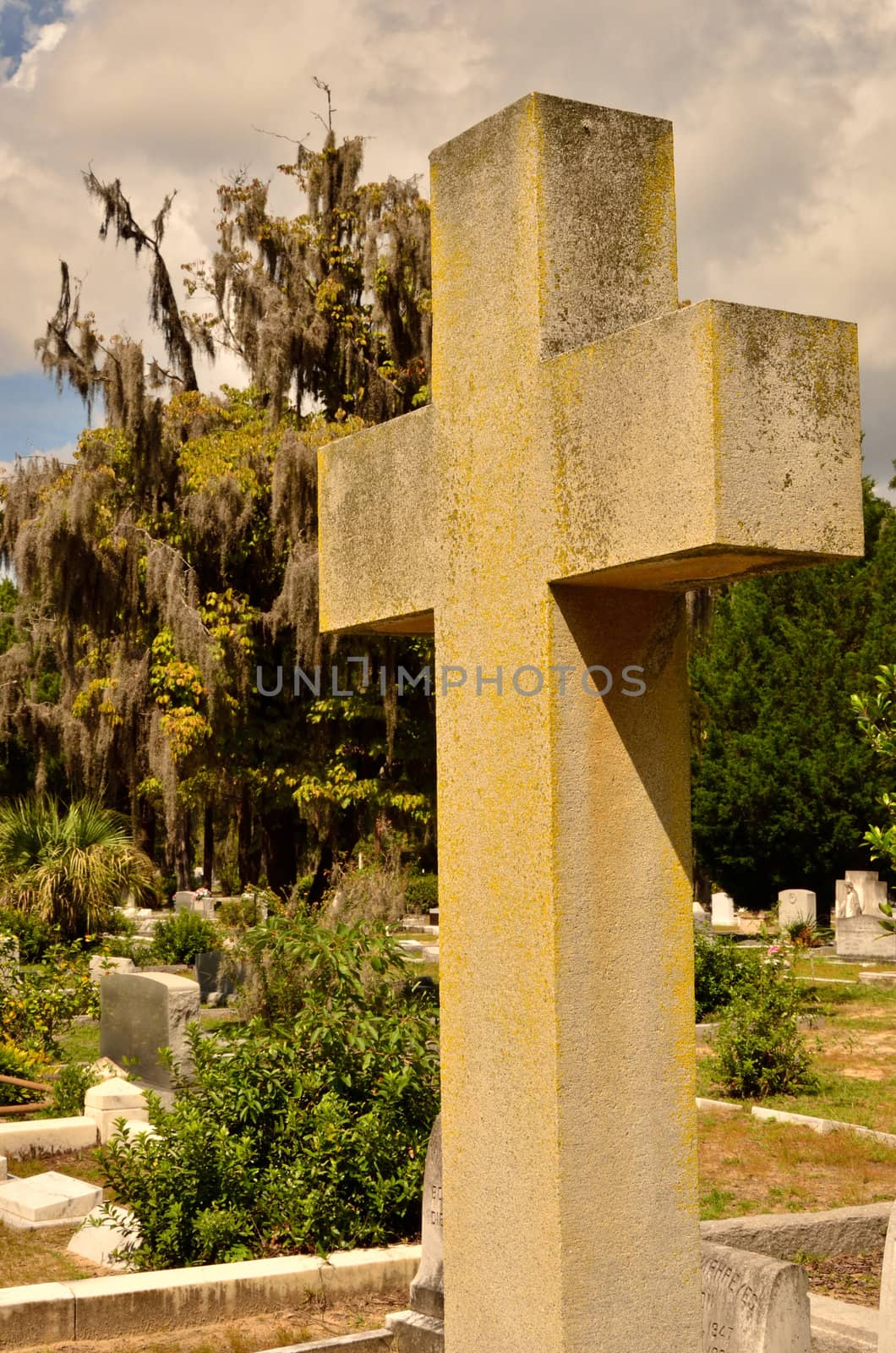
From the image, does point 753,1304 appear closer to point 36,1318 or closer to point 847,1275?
point 847,1275

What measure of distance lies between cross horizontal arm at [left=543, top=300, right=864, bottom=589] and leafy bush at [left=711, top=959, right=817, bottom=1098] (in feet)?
28.5

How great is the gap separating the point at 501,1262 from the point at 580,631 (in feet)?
4.42

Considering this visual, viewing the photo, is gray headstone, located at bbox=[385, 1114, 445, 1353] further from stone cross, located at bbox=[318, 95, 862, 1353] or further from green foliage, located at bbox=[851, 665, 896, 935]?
green foliage, located at bbox=[851, 665, 896, 935]

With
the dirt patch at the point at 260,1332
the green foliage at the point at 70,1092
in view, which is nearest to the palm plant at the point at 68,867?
the green foliage at the point at 70,1092

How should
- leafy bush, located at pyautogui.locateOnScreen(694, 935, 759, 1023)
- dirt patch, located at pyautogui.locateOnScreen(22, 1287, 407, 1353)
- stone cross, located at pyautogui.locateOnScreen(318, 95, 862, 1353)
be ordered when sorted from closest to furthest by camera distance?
stone cross, located at pyautogui.locateOnScreen(318, 95, 862, 1353) → dirt patch, located at pyautogui.locateOnScreen(22, 1287, 407, 1353) → leafy bush, located at pyautogui.locateOnScreen(694, 935, 759, 1023)

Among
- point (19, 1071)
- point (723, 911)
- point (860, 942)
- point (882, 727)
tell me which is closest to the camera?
point (882, 727)

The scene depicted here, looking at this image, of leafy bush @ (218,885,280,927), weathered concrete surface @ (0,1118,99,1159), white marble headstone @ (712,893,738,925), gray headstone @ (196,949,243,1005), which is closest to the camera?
weathered concrete surface @ (0,1118,99,1159)

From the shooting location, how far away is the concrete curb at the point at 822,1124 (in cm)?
891

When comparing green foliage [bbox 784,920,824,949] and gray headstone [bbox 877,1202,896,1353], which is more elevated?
gray headstone [bbox 877,1202,896,1353]

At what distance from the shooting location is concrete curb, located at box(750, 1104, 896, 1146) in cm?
891

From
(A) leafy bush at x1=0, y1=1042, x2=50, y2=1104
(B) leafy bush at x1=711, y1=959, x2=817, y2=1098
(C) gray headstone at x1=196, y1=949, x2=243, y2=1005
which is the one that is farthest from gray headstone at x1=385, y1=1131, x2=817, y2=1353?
Result: (C) gray headstone at x1=196, y1=949, x2=243, y2=1005

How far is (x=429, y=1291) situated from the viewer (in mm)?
4926

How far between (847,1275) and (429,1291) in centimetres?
204

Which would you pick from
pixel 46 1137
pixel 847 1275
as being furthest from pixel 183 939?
pixel 847 1275
